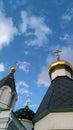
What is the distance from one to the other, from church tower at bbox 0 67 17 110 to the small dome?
203 cm

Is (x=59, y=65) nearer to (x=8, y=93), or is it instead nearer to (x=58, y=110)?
(x=8, y=93)

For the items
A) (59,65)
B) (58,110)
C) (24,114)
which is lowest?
(58,110)

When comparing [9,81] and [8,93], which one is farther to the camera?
[9,81]

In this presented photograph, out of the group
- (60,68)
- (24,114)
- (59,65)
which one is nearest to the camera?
(60,68)

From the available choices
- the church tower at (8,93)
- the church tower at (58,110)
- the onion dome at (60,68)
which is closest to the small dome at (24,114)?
the church tower at (8,93)

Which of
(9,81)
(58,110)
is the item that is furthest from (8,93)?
(58,110)

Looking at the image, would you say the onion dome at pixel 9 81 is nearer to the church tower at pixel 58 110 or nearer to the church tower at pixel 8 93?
the church tower at pixel 8 93

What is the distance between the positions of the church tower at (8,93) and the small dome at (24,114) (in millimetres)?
2029

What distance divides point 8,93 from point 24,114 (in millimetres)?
3413

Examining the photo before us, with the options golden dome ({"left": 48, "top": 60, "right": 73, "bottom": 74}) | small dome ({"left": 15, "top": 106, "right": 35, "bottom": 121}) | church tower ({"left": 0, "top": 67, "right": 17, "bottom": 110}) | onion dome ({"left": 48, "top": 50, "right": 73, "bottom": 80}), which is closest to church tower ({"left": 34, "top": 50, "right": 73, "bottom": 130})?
onion dome ({"left": 48, "top": 50, "right": 73, "bottom": 80})

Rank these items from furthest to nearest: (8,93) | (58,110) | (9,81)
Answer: (9,81) → (8,93) → (58,110)

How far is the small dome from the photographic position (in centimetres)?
1975

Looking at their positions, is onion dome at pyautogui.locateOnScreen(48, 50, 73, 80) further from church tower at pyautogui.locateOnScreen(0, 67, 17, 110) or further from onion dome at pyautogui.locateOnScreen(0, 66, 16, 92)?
onion dome at pyautogui.locateOnScreen(0, 66, 16, 92)

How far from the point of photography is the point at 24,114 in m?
20.2
